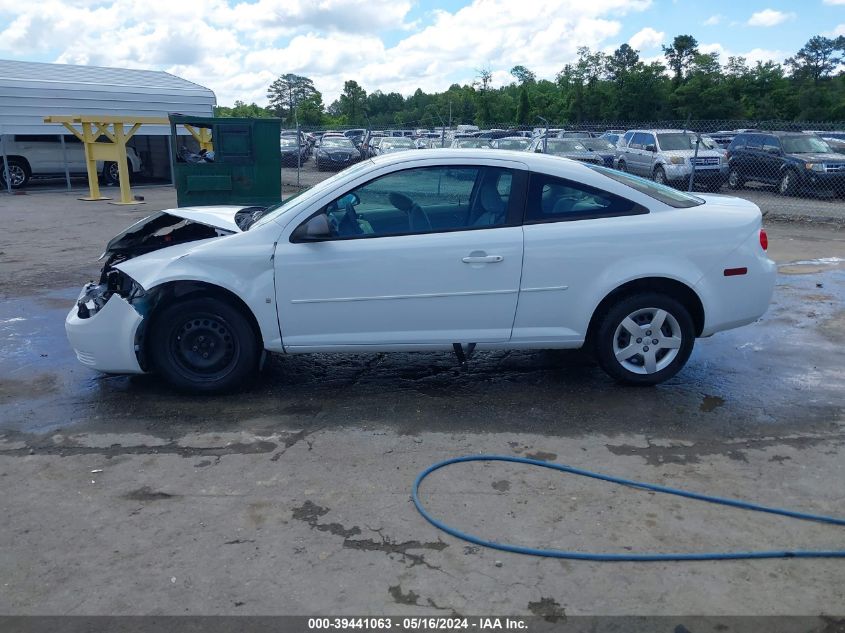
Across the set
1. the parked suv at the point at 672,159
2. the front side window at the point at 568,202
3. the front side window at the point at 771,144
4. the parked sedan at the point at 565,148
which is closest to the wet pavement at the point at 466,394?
the front side window at the point at 568,202

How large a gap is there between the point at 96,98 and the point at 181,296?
772 inches

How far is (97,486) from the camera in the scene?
3.90 meters

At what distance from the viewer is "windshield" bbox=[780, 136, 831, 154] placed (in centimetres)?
1777

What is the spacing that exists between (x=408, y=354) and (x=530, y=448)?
1984 mm

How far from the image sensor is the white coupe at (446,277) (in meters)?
4.82

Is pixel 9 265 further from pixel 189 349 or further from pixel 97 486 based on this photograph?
pixel 97 486

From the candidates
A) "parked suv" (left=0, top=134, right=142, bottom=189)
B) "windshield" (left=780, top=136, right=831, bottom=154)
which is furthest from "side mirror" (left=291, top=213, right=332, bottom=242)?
"parked suv" (left=0, top=134, right=142, bottom=189)

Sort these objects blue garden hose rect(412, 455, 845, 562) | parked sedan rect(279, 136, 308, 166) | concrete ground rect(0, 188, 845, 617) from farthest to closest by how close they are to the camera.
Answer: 1. parked sedan rect(279, 136, 308, 166)
2. blue garden hose rect(412, 455, 845, 562)
3. concrete ground rect(0, 188, 845, 617)

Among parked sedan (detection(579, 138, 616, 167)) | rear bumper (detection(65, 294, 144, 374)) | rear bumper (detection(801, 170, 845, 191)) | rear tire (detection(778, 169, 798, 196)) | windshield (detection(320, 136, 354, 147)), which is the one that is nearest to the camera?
rear bumper (detection(65, 294, 144, 374))

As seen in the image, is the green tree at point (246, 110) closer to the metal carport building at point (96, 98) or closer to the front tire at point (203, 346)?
the metal carport building at point (96, 98)

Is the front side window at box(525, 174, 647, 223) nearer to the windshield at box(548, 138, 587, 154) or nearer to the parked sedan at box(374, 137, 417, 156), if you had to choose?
the windshield at box(548, 138, 587, 154)

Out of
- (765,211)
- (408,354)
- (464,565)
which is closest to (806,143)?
(765,211)

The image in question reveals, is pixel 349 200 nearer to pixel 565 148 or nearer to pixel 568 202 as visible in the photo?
pixel 568 202

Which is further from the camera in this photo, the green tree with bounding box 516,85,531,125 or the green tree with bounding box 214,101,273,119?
the green tree with bounding box 214,101,273,119
